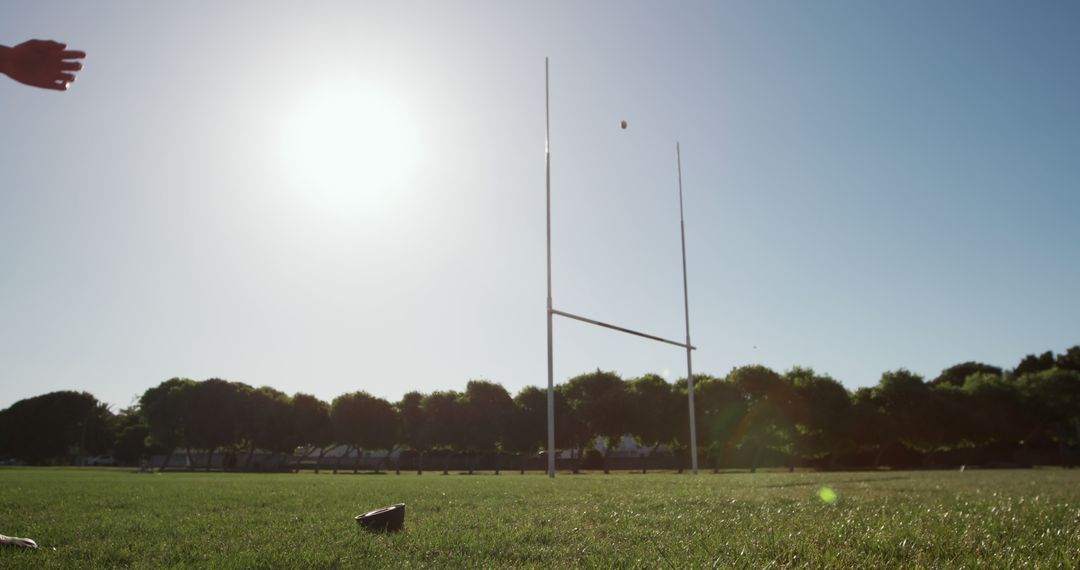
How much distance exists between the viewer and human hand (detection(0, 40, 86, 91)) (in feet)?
15.2

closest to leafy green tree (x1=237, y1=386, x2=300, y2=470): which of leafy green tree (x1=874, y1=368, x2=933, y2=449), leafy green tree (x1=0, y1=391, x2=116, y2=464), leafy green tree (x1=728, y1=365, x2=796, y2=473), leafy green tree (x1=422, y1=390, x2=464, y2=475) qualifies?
leafy green tree (x1=422, y1=390, x2=464, y2=475)

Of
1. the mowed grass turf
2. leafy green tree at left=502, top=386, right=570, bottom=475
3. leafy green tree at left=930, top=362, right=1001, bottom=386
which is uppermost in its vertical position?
leafy green tree at left=930, top=362, right=1001, bottom=386

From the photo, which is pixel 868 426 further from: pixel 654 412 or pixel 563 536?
pixel 563 536

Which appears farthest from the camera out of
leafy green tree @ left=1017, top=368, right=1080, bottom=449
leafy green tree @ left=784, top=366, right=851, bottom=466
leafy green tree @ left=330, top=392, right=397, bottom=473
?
leafy green tree @ left=330, top=392, right=397, bottom=473

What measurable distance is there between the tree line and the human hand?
6930 cm

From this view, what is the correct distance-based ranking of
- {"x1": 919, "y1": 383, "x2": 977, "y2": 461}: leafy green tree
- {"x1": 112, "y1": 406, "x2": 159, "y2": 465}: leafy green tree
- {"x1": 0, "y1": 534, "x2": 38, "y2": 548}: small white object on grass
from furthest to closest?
{"x1": 112, "y1": 406, "x2": 159, "y2": 465}: leafy green tree < {"x1": 919, "y1": 383, "x2": 977, "y2": 461}: leafy green tree < {"x1": 0, "y1": 534, "x2": 38, "y2": 548}: small white object on grass

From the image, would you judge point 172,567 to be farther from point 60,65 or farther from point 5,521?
point 5,521

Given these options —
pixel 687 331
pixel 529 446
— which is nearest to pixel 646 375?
pixel 529 446

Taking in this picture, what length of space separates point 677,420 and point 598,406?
8539mm

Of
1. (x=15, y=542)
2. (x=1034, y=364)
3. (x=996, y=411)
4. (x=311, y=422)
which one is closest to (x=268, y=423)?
(x=311, y=422)

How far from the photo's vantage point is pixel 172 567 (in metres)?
5.08

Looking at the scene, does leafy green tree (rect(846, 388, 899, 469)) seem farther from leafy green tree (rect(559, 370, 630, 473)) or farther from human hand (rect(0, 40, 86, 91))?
human hand (rect(0, 40, 86, 91))

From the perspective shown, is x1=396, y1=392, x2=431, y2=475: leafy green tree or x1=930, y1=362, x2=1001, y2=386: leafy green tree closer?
x1=396, y1=392, x2=431, y2=475: leafy green tree

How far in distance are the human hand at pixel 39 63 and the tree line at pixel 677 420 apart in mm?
69300
